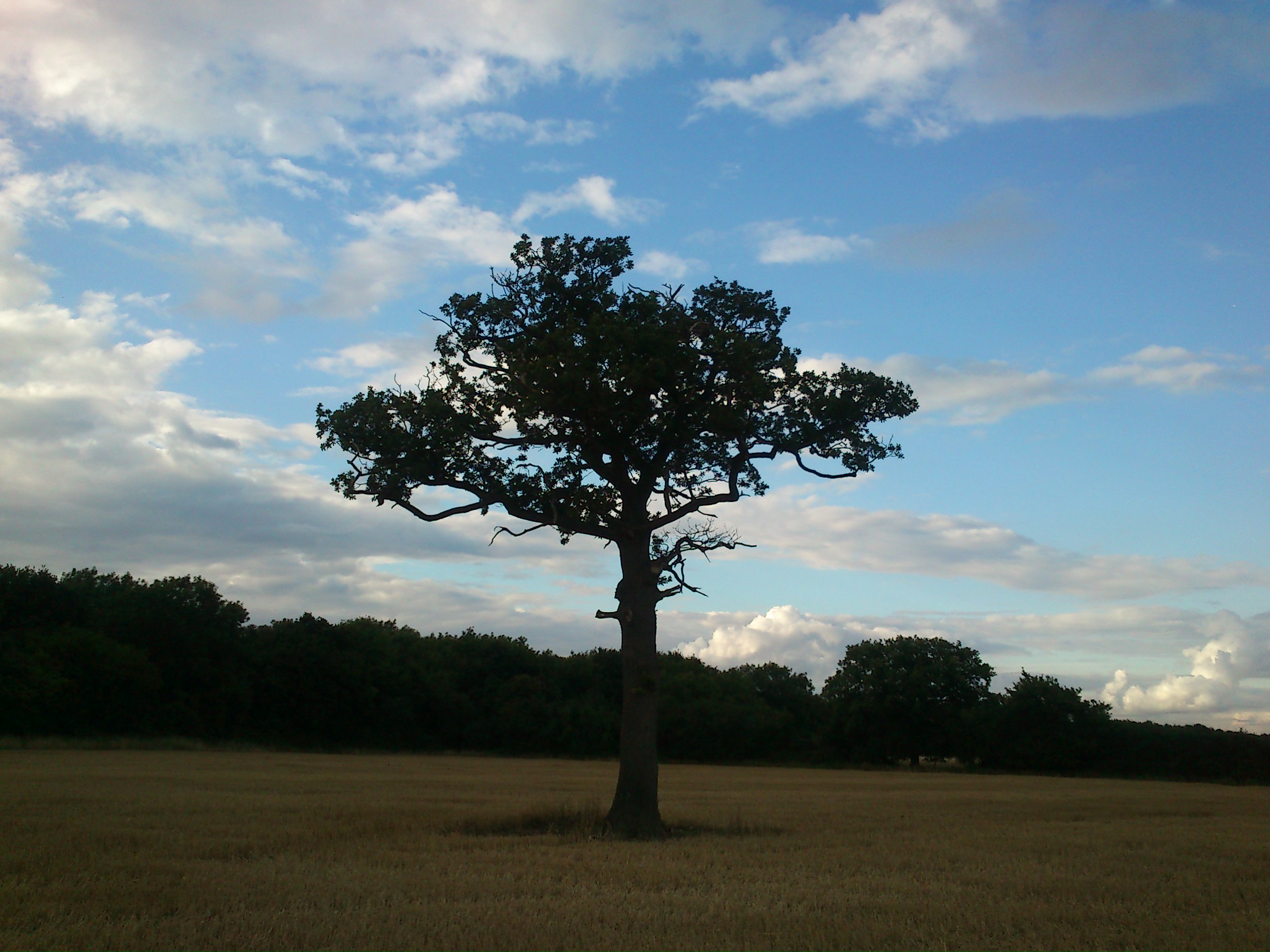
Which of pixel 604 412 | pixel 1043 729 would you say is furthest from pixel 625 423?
pixel 1043 729

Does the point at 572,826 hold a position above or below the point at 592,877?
below

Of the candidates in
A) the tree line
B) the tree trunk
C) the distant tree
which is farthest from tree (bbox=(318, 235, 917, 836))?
the distant tree

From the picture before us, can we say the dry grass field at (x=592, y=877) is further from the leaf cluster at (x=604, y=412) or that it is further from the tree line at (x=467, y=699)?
the tree line at (x=467, y=699)

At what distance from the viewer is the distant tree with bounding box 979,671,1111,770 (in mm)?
65062

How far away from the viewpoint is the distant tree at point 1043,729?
65062mm

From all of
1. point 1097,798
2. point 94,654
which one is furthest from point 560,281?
point 94,654

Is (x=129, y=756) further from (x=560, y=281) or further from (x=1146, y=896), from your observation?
(x=1146, y=896)

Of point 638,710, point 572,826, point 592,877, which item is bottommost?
point 572,826

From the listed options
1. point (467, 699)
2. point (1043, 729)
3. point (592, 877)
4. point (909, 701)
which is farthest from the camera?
point (467, 699)

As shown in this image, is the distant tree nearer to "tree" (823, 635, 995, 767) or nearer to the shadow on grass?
"tree" (823, 635, 995, 767)

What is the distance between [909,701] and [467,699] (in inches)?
1520

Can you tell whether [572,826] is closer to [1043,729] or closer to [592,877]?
[592,877]

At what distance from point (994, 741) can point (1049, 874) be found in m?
61.9

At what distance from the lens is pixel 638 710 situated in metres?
18.4
